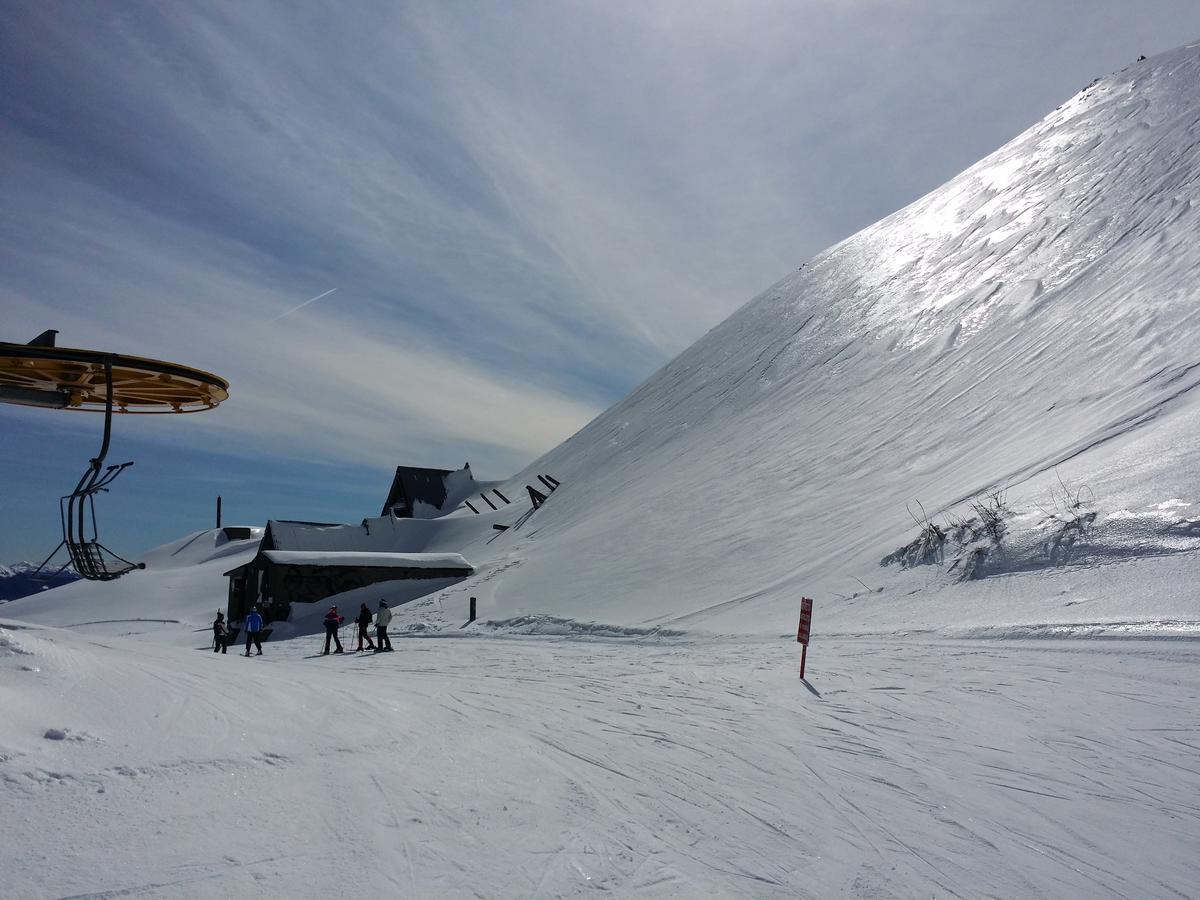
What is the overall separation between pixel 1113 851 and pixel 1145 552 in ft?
27.1

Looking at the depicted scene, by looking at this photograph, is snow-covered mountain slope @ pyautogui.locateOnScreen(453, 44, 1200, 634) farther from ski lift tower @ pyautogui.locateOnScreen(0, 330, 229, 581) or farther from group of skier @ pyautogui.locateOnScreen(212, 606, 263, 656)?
ski lift tower @ pyautogui.locateOnScreen(0, 330, 229, 581)

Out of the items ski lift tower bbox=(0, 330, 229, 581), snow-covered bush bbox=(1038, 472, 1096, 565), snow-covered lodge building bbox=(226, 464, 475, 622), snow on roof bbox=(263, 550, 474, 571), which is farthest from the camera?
snow on roof bbox=(263, 550, 474, 571)

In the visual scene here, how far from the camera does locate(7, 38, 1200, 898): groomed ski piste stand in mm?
4812

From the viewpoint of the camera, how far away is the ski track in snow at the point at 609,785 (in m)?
4.56

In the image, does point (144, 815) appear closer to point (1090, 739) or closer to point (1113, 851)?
point (1113, 851)

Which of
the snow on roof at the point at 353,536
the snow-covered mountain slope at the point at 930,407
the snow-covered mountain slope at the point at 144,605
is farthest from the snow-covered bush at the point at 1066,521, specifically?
the snow on roof at the point at 353,536

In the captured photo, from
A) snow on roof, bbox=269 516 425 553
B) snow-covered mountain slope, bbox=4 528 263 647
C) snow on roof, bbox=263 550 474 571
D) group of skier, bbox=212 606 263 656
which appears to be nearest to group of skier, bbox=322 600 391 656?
group of skier, bbox=212 606 263 656

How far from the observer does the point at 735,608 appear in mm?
17031

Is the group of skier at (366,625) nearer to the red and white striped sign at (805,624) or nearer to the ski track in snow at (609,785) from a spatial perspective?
the ski track in snow at (609,785)

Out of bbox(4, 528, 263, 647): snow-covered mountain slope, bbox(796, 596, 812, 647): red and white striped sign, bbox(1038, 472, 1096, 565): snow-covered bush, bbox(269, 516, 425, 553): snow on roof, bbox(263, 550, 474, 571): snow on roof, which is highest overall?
bbox(269, 516, 425, 553): snow on roof

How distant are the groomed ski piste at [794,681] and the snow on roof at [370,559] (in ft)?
4.09

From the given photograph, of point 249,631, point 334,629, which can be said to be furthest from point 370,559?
point 249,631

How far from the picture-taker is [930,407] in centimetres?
2353

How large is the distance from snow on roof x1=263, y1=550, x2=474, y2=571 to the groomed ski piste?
1247mm
